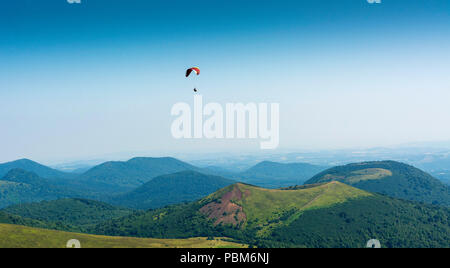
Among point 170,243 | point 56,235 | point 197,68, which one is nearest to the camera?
point 197,68
